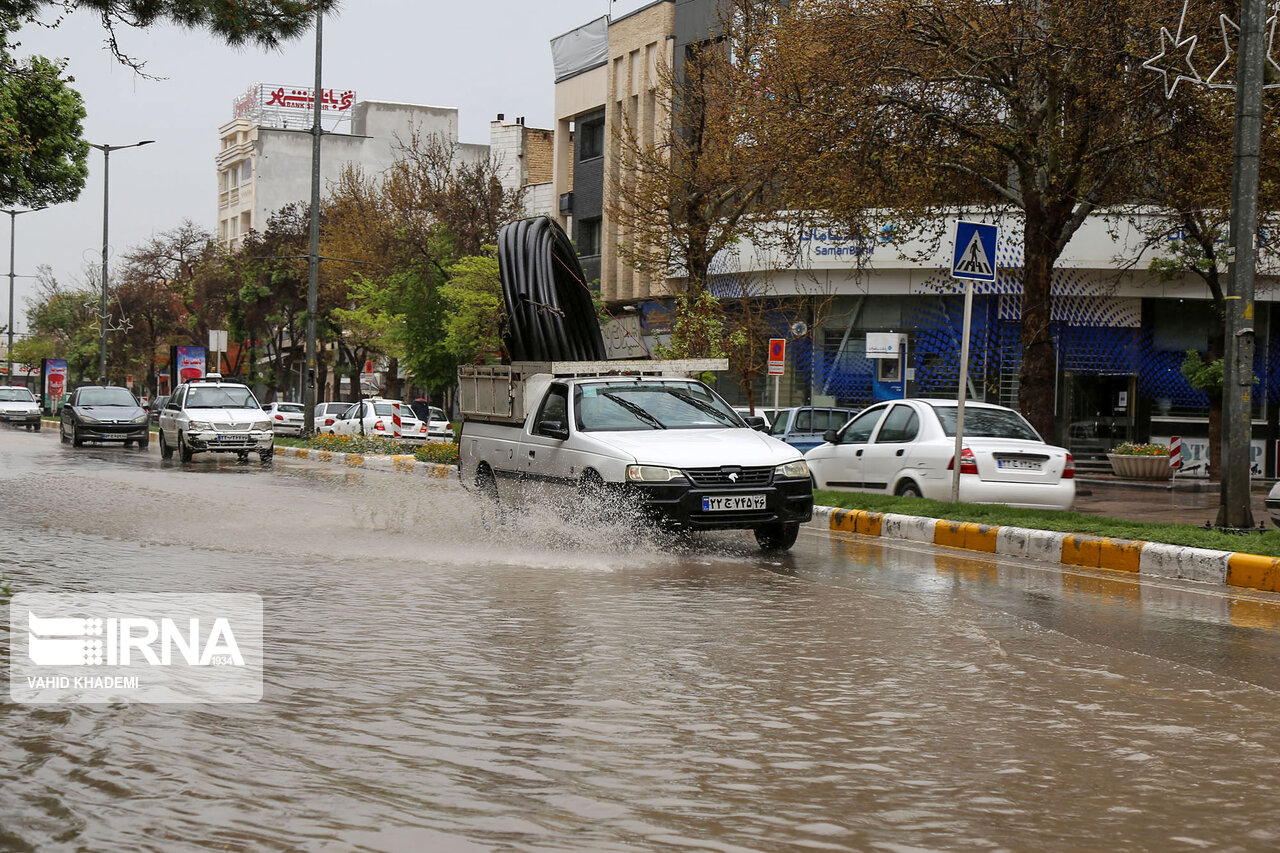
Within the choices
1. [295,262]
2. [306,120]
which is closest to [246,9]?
[295,262]

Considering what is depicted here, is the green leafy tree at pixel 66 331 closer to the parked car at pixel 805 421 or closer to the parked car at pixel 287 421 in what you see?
the parked car at pixel 287 421

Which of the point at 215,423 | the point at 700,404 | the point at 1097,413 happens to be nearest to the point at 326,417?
the point at 215,423

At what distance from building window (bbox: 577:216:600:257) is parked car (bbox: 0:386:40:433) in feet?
A: 77.4

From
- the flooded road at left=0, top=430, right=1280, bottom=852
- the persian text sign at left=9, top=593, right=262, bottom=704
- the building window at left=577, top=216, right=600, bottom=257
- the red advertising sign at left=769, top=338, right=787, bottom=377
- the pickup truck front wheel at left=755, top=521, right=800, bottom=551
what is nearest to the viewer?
the flooded road at left=0, top=430, right=1280, bottom=852

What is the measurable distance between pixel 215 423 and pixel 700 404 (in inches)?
709

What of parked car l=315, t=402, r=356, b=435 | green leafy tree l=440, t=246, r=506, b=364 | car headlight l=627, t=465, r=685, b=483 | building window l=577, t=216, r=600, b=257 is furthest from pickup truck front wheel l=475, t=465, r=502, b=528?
parked car l=315, t=402, r=356, b=435

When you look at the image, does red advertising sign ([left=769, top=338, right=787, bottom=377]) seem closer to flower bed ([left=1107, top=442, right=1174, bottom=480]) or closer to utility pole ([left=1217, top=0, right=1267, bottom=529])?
flower bed ([left=1107, top=442, right=1174, bottom=480])

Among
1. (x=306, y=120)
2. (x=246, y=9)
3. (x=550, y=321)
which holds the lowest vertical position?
(x=550, y=321)

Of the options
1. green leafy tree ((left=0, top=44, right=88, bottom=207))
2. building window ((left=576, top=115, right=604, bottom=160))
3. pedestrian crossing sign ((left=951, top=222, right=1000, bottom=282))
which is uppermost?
building window ((left=576, top=115, right=604, bottom=160))

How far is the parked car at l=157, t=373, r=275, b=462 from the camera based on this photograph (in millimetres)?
28828

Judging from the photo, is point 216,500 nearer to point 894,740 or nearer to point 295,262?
point 894,740

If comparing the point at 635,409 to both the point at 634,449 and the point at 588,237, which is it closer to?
the point at 634,449

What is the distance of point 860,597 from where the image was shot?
973cm

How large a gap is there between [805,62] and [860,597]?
1228 centimetres
